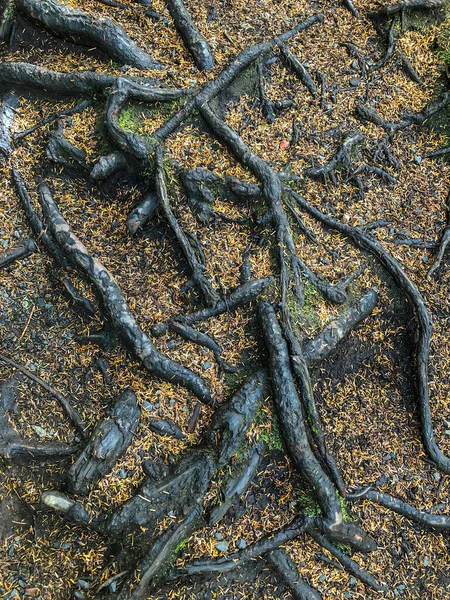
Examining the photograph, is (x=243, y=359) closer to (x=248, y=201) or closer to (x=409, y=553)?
(x=248, y=201)

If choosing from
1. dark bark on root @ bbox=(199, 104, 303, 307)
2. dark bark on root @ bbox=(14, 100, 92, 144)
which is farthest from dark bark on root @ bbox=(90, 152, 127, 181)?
dark bark on root @ bbox=(199, 104, 303, 307)

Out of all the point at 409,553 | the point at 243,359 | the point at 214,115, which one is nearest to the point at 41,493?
the point at 243,359

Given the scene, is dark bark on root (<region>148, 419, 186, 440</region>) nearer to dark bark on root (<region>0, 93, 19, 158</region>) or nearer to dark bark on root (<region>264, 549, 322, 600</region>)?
dark bark on root (<region>264, 549, 322, 600</region>)

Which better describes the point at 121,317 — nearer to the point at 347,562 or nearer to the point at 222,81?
A: the point at 347,562

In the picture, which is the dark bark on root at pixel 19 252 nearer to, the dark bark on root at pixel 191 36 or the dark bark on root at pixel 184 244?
the dark bark on root at pixel 184 244

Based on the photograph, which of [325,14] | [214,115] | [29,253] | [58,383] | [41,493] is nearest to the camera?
[41,493]

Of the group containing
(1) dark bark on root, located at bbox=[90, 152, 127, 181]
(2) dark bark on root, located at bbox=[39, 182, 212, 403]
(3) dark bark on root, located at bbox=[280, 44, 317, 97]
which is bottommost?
(2) dark bark on root, located at bbox=[39, 182, 212, 403]

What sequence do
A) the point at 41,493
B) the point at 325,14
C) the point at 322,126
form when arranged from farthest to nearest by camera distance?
the point at 325,14 → the point at 322,126 → the point at 41,493

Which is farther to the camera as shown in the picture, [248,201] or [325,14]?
[325,14]
